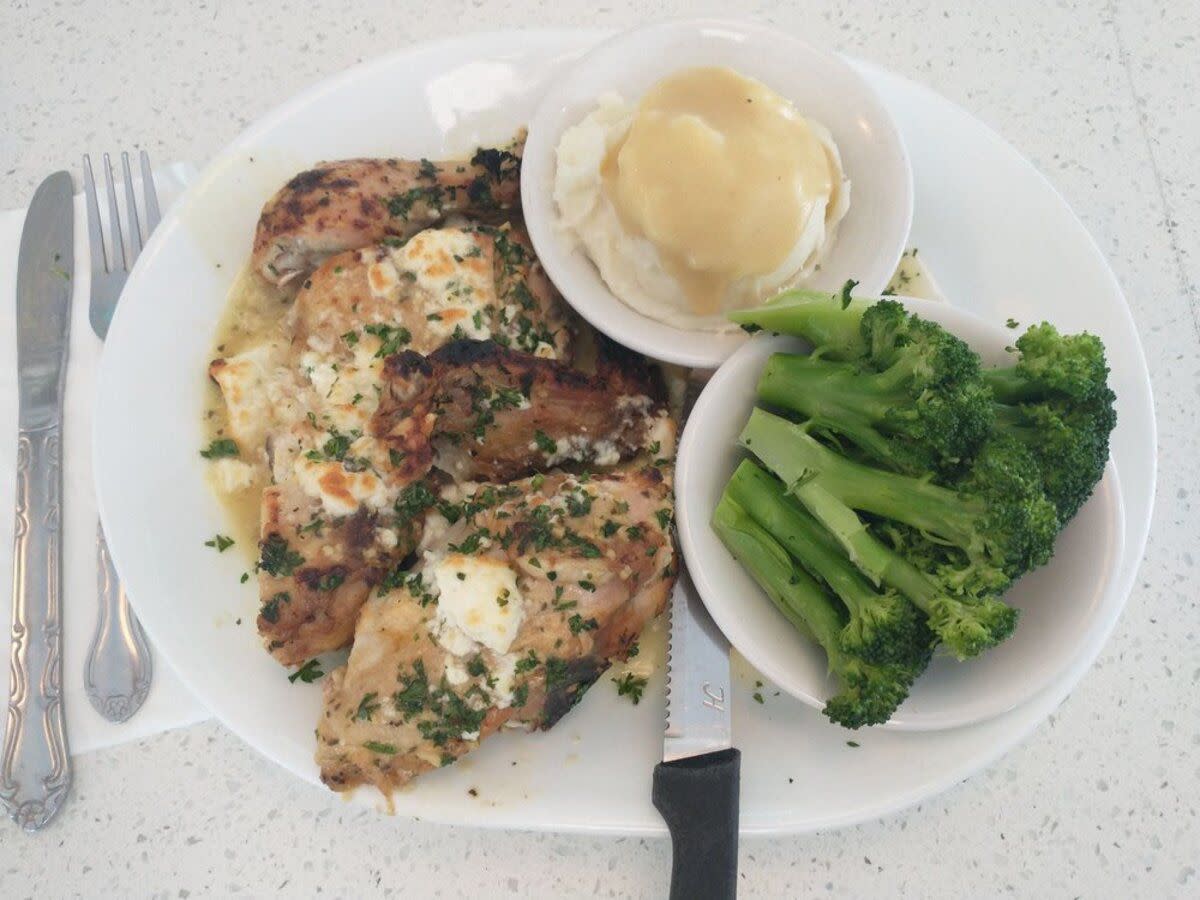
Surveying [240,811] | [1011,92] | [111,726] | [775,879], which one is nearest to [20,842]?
[111,726]

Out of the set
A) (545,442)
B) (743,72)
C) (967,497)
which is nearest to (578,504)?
(545,442)

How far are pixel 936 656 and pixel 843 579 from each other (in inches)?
12.9

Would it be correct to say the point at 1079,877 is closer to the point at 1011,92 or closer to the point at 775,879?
the point at 775,879

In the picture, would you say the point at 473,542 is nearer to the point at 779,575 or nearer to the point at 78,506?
the point at 779,575

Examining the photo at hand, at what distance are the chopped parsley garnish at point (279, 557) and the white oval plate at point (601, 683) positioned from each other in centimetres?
32

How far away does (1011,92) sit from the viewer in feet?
10.6

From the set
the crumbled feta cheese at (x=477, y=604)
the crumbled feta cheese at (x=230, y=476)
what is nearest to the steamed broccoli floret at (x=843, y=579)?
the crumbled feta cheese at (x=477, y=604)

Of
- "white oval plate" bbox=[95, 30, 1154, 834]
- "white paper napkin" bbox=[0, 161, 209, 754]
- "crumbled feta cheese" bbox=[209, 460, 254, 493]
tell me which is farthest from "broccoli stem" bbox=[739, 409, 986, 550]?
"white paper napkin" bbox=[0, 161, 209, 754]

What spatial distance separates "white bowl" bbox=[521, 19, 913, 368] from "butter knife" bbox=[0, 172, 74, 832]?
154 centimetres

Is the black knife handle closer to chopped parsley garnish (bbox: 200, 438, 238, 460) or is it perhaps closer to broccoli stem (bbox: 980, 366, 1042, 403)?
broccoli stem (bbox: 980, 366, 1042, 403)

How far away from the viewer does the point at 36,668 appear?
8.23 ft

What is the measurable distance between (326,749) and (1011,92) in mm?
3047

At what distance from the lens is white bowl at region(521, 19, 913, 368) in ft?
7.70

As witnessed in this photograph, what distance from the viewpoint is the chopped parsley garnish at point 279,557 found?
209 centimetres
